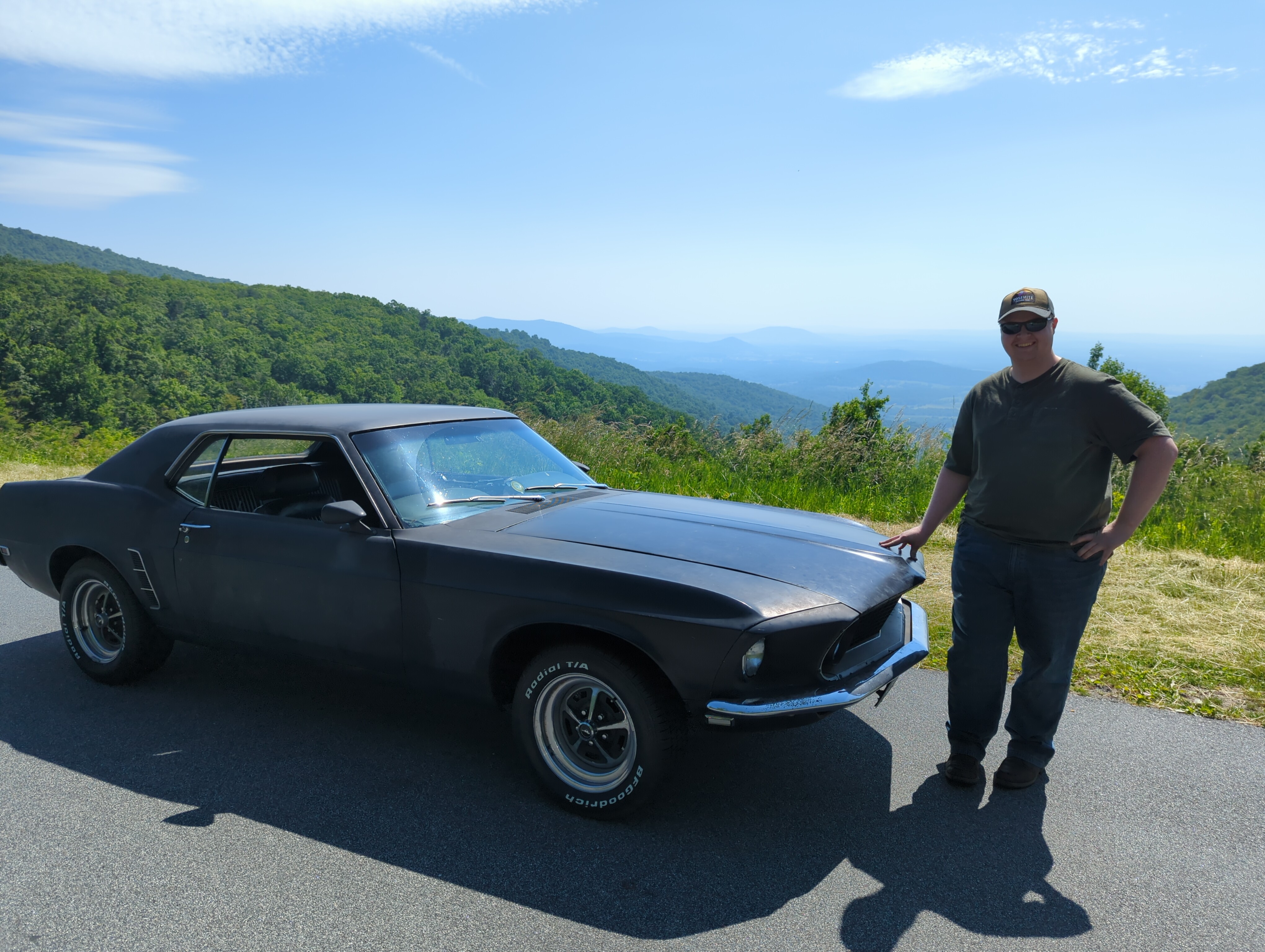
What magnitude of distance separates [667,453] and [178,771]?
9.07 meters

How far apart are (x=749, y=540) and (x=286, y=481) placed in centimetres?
234

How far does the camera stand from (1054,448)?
311 cm

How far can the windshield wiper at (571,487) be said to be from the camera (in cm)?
423

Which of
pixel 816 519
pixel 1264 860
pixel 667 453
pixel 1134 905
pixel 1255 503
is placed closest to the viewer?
pixel 1134 905

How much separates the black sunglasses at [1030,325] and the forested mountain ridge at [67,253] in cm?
14258

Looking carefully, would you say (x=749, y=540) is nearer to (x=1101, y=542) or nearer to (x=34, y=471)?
(x=1101, y=542)

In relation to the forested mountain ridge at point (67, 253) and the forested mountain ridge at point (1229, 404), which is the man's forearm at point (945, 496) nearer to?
the forested mountain ridge at point (1229, 404)

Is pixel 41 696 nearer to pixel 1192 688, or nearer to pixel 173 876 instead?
pixel 173 876

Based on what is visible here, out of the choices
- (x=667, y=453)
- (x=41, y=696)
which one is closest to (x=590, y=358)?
(x=667, y=453)

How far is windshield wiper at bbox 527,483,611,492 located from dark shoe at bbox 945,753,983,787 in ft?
6.91

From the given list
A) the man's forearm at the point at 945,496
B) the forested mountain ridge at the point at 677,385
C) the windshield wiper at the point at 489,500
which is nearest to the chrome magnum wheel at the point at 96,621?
the windshield wiper at the point at 489,500

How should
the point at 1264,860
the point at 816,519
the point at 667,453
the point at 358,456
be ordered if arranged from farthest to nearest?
the point at 667,453 → the point at 816,519 → the point at 358,456 → the point at 1264,860

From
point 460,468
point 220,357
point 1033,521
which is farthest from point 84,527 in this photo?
point 220,357

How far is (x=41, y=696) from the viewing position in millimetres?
4246
